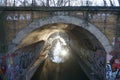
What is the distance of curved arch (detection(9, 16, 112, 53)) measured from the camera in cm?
1858

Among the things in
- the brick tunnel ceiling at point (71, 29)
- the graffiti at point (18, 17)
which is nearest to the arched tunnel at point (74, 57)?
the brick tunnel ceiling at point (71, 29)

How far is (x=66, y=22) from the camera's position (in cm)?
1877

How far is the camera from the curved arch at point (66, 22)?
18578mm

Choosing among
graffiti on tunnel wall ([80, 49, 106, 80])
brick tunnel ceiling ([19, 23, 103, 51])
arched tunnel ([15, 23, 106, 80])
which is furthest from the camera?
arched tunnel ([15, 23, 106, 80])

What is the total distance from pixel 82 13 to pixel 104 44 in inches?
88.5

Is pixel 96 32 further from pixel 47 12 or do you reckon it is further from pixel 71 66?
pixel 71 66

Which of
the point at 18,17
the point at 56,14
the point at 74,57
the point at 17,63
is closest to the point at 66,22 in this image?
the point at 56,14

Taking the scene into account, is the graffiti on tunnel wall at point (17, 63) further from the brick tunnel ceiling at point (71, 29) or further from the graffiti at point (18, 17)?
the graffiti at point (18, 17)

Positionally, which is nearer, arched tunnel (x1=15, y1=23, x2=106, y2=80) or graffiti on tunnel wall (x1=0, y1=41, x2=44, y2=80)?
graffiti on tunnel wall (x1=0, y1=41, x2=44, y2=80)

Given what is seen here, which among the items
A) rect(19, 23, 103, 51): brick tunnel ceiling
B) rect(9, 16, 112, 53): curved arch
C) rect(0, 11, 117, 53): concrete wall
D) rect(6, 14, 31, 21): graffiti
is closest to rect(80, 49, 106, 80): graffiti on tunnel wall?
rect(19, 23, 103, 51): brick tunnel ceiling

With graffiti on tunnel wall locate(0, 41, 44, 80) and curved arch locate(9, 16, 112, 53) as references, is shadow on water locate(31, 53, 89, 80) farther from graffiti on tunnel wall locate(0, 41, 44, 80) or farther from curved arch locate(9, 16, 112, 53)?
curved arch locate(9, 16, 112, 53)

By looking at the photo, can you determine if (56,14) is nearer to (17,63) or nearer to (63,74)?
(17,63)

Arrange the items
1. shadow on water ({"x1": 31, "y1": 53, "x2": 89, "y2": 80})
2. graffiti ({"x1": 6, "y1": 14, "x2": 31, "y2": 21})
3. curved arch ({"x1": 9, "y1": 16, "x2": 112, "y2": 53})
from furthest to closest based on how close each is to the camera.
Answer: shadow on water ({"x1": 31, "y1": 53, "x2": 89, "y2": 80}), graffiti ({"x1": 6, "y1": 14, "x2": 31, "y2": 21}), curved arch ({"x1": 9, "y1": 16, "x2": 112, "y2": 53})

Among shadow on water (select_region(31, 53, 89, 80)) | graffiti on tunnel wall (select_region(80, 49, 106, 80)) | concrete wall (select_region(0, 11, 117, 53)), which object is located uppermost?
concrete wall (select_region(0, 11, 117, 53))
